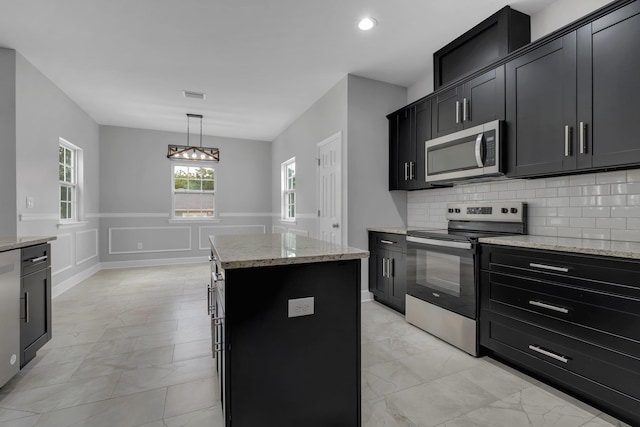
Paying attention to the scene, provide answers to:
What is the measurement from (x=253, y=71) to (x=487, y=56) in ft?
8.31

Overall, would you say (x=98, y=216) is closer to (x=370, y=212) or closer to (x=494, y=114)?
(x=370, y=212)

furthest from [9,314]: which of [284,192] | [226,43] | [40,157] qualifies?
[284,192]

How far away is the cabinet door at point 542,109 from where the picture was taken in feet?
6.84

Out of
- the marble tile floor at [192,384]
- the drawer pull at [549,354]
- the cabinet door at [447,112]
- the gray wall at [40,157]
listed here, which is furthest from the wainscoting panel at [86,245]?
the drawer pull at [549,354]

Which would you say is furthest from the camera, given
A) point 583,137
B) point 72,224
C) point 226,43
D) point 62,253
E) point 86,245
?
point 86,245

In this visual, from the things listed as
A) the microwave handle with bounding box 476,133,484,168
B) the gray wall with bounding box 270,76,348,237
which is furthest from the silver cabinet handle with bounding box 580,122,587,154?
the gray wall with bounding box 270,76,348,237

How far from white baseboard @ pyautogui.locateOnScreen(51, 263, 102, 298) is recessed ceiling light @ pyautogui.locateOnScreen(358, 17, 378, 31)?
16.0 feet

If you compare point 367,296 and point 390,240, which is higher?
point 390,240

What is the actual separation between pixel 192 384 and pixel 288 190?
4634mm

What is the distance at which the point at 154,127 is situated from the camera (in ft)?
20.1

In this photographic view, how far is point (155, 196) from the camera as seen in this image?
6.34 m

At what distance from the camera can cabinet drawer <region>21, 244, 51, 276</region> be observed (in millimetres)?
2158

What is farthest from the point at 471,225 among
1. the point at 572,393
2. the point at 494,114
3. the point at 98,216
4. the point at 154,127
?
the point at 98,216

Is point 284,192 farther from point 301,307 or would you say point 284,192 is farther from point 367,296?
point 301,307
